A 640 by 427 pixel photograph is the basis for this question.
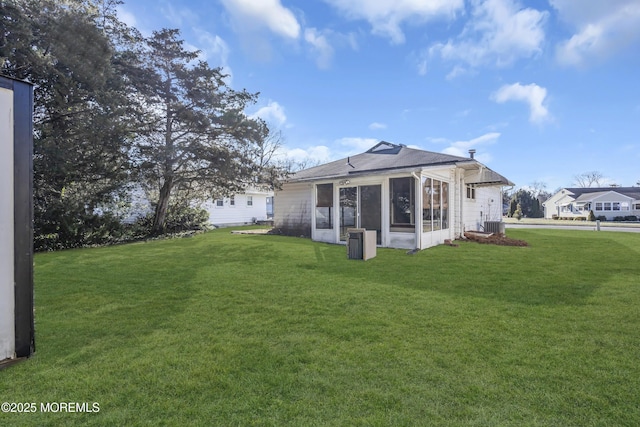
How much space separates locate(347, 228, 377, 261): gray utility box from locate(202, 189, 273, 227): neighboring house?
14091 millimetres

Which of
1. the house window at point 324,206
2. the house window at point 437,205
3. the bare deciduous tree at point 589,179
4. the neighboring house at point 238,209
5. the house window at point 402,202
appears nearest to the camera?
the house window at point 402,202

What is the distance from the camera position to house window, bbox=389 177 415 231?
9773mm

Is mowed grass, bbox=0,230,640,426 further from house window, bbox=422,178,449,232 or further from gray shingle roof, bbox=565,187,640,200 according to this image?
gray shingle roof, bbox=565,187,640,200

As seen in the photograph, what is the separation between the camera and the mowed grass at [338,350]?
199 cm

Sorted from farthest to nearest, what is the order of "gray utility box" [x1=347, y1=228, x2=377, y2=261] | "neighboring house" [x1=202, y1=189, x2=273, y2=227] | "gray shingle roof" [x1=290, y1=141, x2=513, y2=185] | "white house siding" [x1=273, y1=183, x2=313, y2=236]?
"neighboring house" [x1=202, y1=189, x2=273, y2=227] < "white house siding" [x1=273, y1=183, x2=313, y2=236] < "gray shingle roof" [x1=290, y1=141, x2=513, y2=185] < "gray utility box" [x1=347, y1=228, x2=377, y2=261]

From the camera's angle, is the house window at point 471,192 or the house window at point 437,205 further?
the house window at point 471,192

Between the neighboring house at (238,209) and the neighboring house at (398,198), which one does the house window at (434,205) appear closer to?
the neighboring house at (398,198)

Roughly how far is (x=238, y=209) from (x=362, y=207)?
1540 cm

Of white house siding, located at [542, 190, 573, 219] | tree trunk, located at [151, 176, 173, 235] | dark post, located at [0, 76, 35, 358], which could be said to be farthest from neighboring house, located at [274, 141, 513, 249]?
white house siding, located at [542, 190, 573, 219]

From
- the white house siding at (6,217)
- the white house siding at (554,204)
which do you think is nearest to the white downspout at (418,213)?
the white house siding at (6,217)

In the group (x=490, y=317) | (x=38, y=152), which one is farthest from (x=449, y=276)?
(x=38, y=152)

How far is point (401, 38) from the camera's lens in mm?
12109

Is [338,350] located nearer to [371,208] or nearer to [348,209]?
[371,208]

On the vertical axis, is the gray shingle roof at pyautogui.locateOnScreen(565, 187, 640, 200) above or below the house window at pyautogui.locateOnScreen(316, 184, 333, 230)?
above
